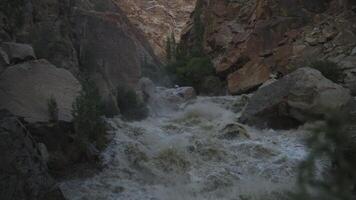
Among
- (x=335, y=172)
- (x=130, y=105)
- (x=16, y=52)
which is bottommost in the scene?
(x=130, y=105)

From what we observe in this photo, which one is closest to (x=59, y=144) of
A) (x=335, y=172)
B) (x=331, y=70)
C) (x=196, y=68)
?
(x=335, y=172)

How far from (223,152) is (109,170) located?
268 centimetres

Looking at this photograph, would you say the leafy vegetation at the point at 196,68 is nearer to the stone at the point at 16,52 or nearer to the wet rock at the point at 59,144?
the stone at the point at 16,52

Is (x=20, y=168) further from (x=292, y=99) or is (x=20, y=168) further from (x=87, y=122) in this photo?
(x=292, y=99)

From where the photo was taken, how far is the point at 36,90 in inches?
391

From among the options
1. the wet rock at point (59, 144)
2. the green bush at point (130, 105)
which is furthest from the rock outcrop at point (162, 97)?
the wet rock at point (59, 144)

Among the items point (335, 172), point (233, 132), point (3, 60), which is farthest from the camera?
point (233, 132)

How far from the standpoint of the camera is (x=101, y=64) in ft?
49.0

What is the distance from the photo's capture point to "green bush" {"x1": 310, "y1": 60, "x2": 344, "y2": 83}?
15.8 m

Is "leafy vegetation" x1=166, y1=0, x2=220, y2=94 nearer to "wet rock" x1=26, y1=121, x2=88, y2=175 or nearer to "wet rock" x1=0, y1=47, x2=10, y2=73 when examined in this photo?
"wet rock" x1=0, y1=47, x2=10, y2=73

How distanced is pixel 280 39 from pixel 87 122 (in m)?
13.3

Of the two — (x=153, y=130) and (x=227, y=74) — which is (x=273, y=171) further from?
(x=227, y=74)

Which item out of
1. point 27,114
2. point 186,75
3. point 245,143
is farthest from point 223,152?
point 186,75

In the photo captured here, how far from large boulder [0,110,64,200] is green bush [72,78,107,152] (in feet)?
7.08
